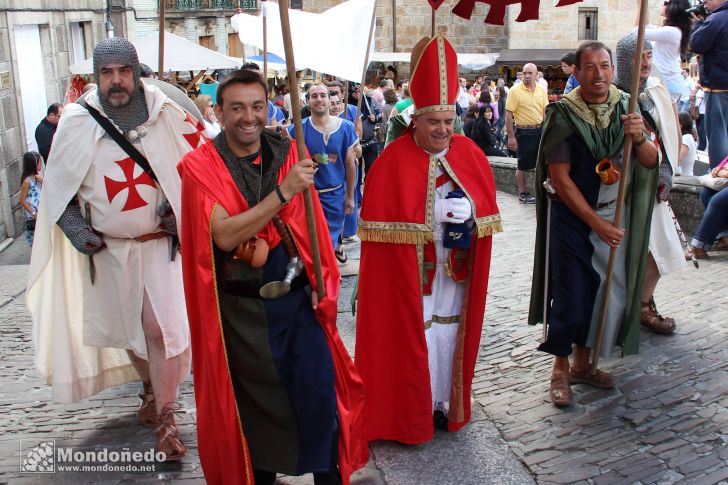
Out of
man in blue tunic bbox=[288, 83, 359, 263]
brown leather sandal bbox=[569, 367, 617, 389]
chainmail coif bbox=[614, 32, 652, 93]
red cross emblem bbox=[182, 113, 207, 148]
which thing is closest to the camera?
red cross emblem bbox=[182, 113, 207, 148]

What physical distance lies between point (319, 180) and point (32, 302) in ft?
13.0

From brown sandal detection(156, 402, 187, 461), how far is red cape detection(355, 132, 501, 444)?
95 centimetres

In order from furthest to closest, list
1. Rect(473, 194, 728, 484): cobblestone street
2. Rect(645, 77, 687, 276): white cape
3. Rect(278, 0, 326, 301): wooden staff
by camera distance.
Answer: Rect(645, 77, 687, 276): white cape → Rect(473, 194, 728, 484): cobblestone street → Rect(278, 0, 326, 301): wooden staff

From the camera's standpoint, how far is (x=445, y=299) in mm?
4730

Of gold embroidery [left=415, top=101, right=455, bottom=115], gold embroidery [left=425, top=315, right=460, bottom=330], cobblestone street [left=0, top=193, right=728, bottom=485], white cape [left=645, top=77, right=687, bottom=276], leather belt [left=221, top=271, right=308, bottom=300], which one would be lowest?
cobblestone street [left=0, top=193, right=728, bottom=485]

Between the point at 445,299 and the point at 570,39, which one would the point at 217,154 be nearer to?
the point at 445,299

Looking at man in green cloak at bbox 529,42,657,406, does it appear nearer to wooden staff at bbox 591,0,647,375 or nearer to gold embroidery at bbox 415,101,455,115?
wooden staff at bbox 591,0,647,375

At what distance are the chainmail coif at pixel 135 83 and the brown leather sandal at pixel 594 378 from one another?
9.23 feet

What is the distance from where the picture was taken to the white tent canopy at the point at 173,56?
1088 centimetres

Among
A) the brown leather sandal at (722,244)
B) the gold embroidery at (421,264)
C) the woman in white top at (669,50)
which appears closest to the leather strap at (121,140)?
the gold embroidery at (421,264)

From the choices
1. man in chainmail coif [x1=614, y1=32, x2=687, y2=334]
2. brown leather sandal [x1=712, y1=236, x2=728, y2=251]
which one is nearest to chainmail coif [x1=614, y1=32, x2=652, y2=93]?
man in chainmail coif [x1=614, y1=32, x2=687, y2=334]

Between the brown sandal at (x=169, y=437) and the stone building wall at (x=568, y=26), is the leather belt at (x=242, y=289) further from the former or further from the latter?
the stone building wall at (x=568, y=26)

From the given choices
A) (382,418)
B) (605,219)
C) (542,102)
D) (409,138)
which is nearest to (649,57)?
(605,219)

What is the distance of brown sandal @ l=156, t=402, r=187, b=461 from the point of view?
4.51 meters
